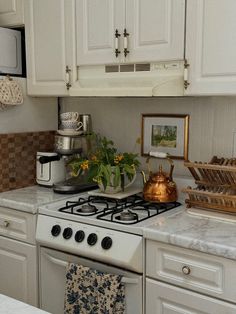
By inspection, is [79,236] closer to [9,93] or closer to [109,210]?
[109,210]

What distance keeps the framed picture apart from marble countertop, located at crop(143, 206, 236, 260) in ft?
1.44

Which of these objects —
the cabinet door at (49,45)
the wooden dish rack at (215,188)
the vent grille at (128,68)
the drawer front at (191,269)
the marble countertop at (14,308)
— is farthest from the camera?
the cabinet door at (49,45)

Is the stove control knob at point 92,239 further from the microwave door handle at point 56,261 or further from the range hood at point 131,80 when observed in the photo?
the range hood at point 131,80

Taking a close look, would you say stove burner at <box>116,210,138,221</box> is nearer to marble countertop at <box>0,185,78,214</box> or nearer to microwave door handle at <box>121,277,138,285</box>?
microwave door handle at <box>121,277,138,285</box>

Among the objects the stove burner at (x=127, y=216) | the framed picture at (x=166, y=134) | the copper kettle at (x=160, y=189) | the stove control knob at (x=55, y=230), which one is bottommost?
the stove control knob at (x=55, y=230)

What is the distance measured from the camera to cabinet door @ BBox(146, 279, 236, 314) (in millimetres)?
1571

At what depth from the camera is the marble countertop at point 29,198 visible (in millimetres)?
2174

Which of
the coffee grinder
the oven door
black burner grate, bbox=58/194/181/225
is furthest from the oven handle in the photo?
the coffee grinder

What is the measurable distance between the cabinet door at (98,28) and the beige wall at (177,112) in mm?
416

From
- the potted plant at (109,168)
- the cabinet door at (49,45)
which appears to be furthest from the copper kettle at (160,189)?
the cabinet door at (49,45)

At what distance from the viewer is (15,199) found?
2.27 metres

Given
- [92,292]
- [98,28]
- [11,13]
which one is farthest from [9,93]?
[92,292]

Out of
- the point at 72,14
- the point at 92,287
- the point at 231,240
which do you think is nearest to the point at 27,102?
the point at 72,14

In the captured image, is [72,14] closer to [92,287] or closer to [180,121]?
[180,121]
